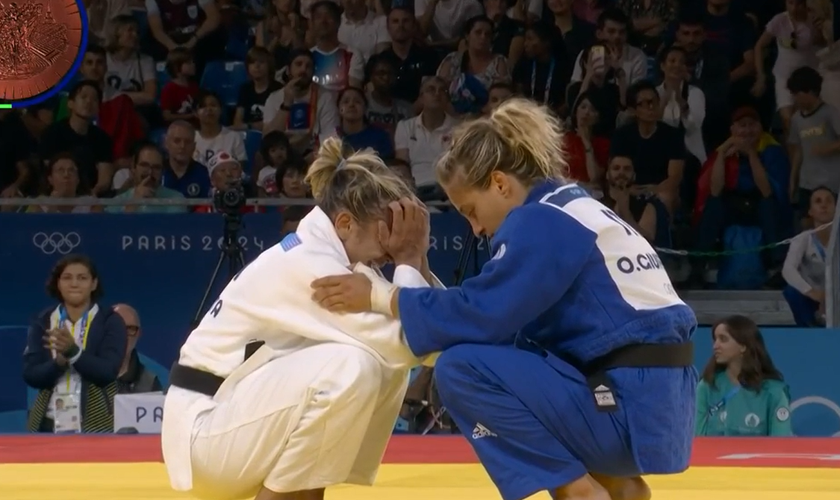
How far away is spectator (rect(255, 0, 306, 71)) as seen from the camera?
8.97m

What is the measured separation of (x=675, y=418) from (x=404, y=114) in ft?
19.3

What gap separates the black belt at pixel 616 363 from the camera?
2.71 metres

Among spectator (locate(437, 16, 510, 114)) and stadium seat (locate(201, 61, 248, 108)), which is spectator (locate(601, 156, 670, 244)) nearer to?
spectator (locate(437, 16, 510, 114))

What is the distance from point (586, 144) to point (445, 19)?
1449 millimetres

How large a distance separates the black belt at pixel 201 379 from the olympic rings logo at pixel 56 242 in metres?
4.35

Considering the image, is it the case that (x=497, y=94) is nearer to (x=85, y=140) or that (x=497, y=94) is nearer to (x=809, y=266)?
(x=809, y=266)

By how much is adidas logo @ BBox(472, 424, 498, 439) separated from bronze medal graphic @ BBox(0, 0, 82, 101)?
4273 millimetres

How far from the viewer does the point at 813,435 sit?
598 centimetres

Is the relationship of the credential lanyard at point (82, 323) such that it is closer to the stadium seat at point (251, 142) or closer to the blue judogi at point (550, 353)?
the stadium seat at point (251, 142)

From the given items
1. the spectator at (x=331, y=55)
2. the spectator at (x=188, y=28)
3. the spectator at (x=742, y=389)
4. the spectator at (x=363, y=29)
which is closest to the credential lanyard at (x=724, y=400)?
the spectator at (x=742, y=389)

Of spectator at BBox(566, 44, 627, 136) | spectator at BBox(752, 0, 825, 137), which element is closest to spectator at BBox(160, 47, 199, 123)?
spectator at BBox(566, 44, 627, 136)

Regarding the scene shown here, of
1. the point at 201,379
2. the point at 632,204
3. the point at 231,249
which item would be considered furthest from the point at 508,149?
the point at 632,204

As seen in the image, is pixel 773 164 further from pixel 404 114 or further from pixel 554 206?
pixel 554 206

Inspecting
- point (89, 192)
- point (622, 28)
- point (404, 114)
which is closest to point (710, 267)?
point (622, 28)
